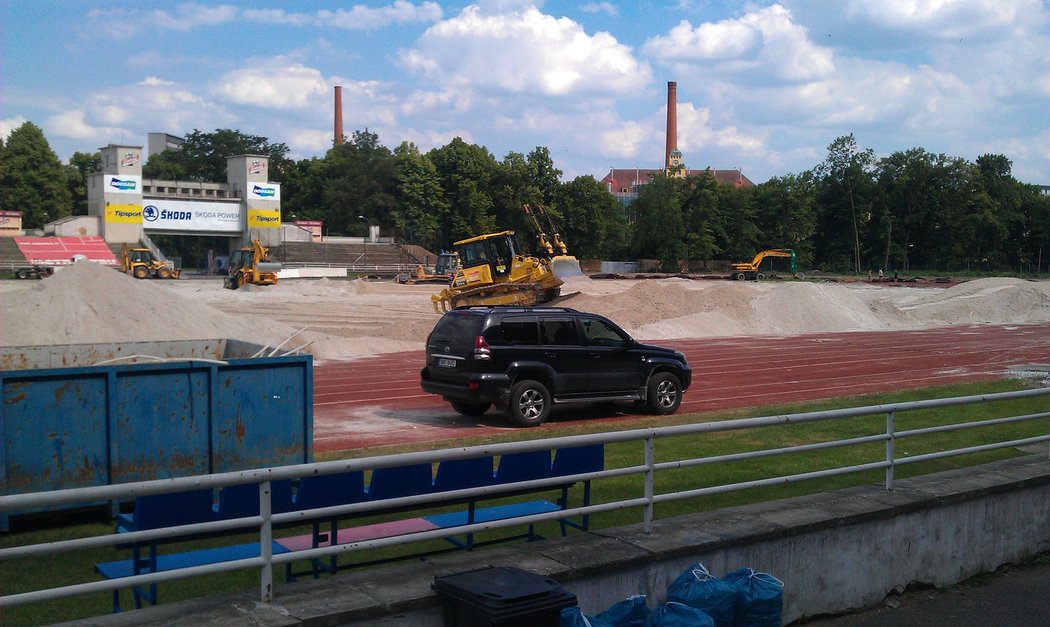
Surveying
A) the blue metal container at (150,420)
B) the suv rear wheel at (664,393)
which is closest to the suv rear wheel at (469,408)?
the suv rear wheel at (664,393)

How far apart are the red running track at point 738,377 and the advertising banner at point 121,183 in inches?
2159

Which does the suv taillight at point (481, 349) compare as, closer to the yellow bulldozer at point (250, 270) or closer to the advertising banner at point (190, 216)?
the yellow bulldozer at point (250, 270)

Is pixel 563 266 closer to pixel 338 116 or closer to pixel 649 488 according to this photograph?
pixel 649 488

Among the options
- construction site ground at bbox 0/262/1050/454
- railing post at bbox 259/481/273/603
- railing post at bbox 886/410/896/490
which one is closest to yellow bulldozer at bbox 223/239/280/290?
construction site ground at bbox 0/262/1050/454

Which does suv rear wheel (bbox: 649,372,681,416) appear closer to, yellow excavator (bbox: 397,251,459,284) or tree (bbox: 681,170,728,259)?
yellow excavator (bbox: 397,251,459,284)

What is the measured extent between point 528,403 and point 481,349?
1252 mm

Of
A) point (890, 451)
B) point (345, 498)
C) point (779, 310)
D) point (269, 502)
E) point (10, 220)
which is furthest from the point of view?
point (10, 220)

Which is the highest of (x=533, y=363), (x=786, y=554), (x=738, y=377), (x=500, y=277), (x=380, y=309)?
(x=500, y=277)

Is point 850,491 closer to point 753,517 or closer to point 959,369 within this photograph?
point 753,517

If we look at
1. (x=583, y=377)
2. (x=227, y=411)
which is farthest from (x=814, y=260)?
(x=227, y=411)

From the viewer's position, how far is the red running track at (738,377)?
54.2ft

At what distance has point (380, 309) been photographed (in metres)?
45.1

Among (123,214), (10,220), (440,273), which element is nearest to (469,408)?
(440,273)

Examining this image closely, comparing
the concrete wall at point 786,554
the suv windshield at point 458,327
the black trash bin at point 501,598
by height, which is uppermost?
A: the suv windshield at point 458,327
